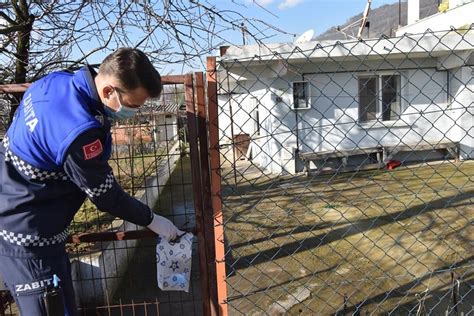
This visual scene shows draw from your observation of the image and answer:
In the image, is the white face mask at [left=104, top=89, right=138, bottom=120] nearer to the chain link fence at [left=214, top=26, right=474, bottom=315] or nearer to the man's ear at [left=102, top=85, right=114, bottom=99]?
the man's ear at [left=102, top=85, right=114, bottom=99]

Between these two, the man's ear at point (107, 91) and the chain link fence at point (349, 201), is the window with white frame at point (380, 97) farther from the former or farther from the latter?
the man's ear at point (107, 91)

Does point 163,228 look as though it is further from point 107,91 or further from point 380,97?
point 380,97

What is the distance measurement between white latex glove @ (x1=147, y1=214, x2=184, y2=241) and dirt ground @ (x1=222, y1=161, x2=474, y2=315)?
1.04m

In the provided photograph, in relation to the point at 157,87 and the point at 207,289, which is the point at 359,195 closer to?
the point at 207,289

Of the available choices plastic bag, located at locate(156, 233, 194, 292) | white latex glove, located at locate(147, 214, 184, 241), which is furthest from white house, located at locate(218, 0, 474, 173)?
white latex glove, located at locate(147, 214, 184, 241)

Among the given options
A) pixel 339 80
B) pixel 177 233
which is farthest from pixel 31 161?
pixel 339 80

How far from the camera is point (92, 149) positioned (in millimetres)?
1517

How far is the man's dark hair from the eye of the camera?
156 centimetres

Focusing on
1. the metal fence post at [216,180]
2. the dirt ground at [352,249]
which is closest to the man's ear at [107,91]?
the metal fence post at [216,180]

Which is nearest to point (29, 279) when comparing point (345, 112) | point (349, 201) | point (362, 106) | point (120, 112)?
point (120, 112)

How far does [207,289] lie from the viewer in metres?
2.29

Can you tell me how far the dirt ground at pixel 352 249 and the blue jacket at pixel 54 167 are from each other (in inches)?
57.9

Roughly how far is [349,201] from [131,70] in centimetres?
648

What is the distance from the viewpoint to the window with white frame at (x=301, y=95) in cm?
1060
